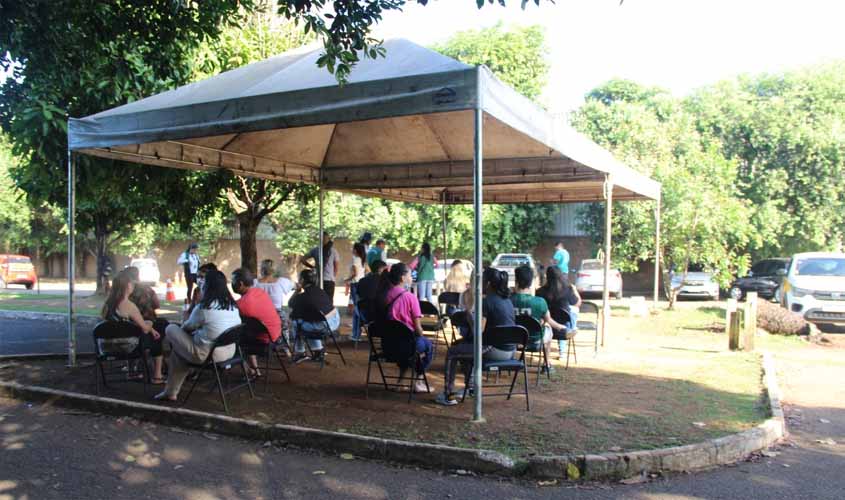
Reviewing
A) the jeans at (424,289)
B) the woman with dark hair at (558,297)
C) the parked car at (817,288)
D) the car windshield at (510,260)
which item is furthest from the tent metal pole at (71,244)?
the car windshield at (510,260)

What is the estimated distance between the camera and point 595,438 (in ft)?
17.3

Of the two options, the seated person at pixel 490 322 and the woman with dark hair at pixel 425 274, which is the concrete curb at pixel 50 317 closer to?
the woman with dark hair at pixel 425 274

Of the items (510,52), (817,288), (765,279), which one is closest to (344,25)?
(817,288)

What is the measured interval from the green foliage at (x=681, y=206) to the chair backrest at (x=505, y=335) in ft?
35.3

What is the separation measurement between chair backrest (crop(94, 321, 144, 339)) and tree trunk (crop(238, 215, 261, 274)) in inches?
232

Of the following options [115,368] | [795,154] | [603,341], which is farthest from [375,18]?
[795,154]

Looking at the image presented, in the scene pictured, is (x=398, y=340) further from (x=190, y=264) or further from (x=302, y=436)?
(x=190, y=264)

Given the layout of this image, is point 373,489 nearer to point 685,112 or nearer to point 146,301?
point 146,301

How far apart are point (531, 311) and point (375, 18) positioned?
3.56 metres

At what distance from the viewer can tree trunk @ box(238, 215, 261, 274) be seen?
12727 millimetres

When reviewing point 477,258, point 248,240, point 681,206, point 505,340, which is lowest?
point 505,340

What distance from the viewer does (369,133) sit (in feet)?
33.5

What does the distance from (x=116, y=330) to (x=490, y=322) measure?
3.88 metres

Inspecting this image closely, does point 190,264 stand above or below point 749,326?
above
